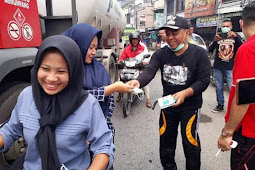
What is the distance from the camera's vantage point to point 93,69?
1.80m

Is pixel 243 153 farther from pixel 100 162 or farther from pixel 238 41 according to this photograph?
pixel 238 41

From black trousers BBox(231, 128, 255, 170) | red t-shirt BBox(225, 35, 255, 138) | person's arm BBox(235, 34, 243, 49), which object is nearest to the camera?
red t-shirt BBox(225, 35, 255, 138)

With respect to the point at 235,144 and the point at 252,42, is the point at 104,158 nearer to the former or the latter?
the point at 235,144

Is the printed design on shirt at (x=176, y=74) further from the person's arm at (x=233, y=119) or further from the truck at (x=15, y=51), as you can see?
the truck at (x=15, y=51)

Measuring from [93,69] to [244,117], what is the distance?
1.23 metres

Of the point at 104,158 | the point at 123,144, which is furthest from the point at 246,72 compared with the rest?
the point at 123,144

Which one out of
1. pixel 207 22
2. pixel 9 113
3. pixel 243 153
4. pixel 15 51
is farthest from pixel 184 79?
pixel 207 22

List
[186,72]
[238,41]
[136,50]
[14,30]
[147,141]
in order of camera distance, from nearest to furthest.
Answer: [14,30], [186,72], [147,141], [238,41], [136,50]

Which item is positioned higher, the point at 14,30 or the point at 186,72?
the point at 14,30

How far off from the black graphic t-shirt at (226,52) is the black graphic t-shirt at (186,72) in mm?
2616

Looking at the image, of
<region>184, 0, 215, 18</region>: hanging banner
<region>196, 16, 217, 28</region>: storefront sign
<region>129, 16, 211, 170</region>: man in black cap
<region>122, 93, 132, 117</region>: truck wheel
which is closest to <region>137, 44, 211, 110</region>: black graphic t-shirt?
<region>129, 16, 211, 170</region>: man in black cap

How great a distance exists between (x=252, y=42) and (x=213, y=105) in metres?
4.16

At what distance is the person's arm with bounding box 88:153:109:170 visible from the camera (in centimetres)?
114

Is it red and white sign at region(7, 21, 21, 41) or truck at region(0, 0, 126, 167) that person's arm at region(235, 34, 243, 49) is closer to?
truck at region(0, 0, 126, 167)
